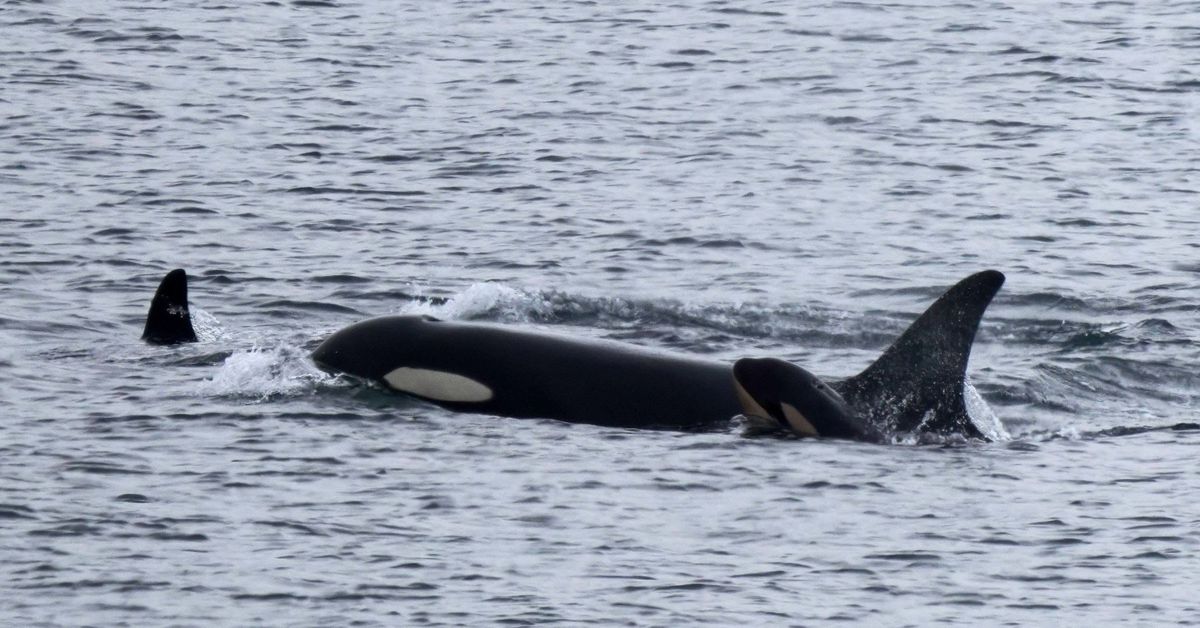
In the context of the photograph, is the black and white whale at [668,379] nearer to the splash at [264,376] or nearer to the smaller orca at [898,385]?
the smaller orca at [898,385]

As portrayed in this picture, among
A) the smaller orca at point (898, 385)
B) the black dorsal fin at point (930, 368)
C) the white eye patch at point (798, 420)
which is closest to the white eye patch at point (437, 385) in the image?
the smaller orca at point (898, 385)

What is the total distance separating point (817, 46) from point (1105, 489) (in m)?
25.5

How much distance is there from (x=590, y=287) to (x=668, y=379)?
631 cm

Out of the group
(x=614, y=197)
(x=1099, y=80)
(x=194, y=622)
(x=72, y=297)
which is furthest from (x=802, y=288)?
(x=1099, y=80)

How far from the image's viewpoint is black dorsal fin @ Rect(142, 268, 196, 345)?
62.1 ft

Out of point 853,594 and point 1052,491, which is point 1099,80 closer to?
point 1052,491

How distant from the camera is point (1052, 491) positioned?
1495cm

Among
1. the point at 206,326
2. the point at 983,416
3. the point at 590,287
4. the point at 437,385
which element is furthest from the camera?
the point at 590,287

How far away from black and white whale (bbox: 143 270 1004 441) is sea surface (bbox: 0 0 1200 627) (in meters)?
0.26

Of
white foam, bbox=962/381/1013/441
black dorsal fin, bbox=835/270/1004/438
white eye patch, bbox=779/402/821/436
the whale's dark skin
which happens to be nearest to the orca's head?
white eye patch, bbox=779/402/821/436

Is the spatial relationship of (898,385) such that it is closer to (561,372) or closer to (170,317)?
(561,372)

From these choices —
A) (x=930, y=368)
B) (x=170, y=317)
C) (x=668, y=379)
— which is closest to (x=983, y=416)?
(x=930, y=368)

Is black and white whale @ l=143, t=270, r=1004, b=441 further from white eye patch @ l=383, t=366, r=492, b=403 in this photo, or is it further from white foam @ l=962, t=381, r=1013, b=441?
white foam @ l=962, t=381, r=1013, b=441

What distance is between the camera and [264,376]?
17.6 m
